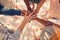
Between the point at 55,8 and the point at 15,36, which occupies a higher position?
the point at 55,8

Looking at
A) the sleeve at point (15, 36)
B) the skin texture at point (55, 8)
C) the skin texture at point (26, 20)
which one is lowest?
the sleeve at point (15, 36)

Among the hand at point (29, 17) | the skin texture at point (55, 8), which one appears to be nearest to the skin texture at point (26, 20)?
the hand at point (29, 17)

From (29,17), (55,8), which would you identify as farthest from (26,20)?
(55,8)

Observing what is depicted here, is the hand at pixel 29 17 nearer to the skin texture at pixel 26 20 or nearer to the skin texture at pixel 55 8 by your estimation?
the skin texture at pixel 26 20

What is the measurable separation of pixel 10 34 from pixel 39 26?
0.19 meters

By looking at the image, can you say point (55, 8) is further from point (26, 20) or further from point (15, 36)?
point (15, 36)

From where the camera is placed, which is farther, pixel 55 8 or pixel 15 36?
pixel 55 8

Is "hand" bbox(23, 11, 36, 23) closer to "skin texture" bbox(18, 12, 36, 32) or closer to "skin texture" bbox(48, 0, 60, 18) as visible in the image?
"skin texture" bbox(18, 12, 36, 32)

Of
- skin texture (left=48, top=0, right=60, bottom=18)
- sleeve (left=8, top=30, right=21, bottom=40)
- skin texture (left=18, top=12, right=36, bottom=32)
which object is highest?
skin texture (left=48, top=0, right=60, bottom=18)

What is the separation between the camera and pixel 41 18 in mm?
1080

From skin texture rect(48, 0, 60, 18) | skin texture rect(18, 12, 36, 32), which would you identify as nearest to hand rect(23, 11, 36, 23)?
skin texture rect(18, 12, 36, 32)

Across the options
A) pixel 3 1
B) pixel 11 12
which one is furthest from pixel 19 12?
pixel 3 1

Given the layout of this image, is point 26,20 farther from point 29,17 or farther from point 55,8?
point 55,8

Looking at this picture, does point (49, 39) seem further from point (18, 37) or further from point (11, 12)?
point (11, 12)
